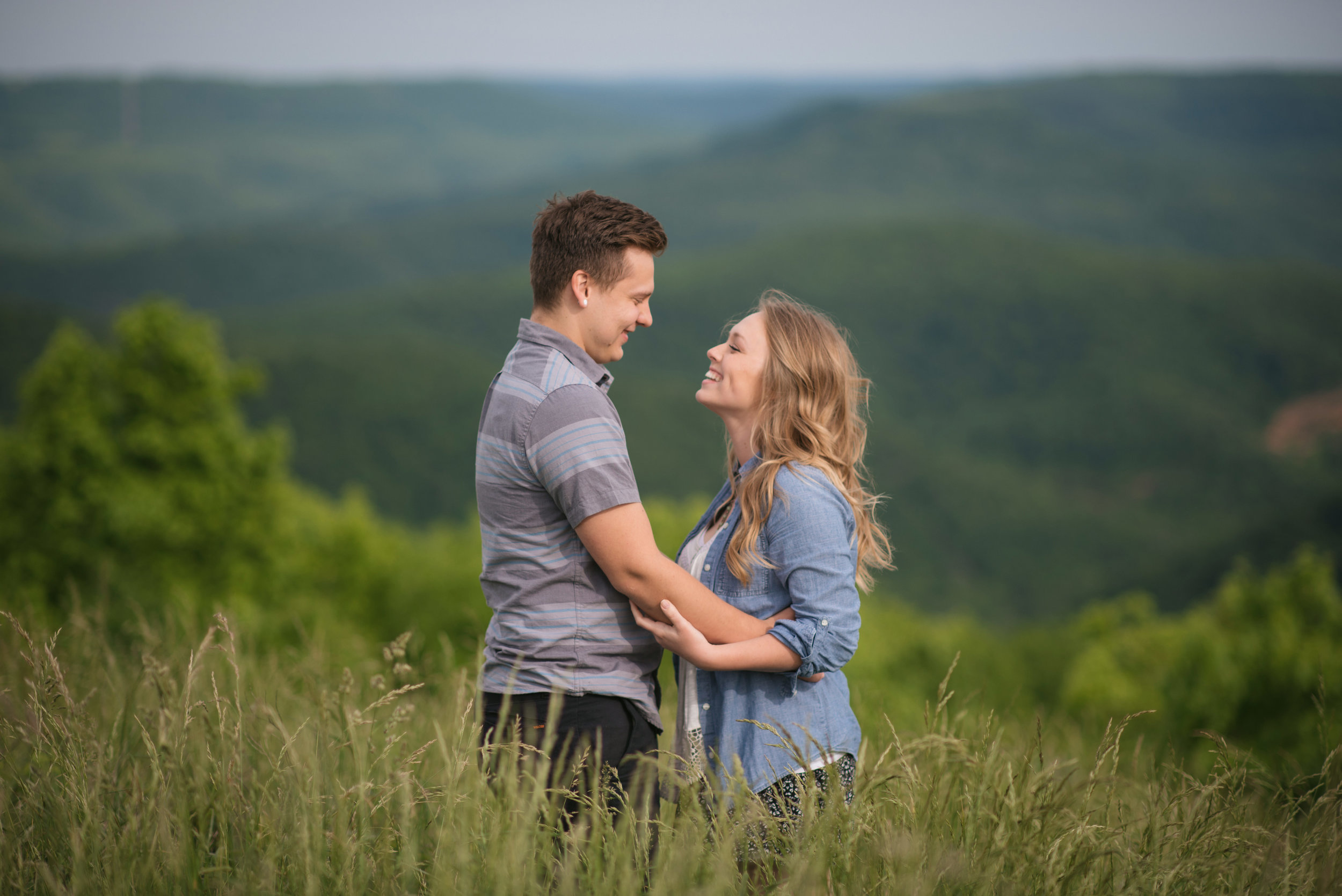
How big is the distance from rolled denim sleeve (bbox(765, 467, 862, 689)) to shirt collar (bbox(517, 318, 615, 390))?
0.57m

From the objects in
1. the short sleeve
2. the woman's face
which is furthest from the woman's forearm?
the woman's face

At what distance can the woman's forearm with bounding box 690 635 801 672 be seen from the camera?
254 centimetres

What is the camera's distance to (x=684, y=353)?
497ft

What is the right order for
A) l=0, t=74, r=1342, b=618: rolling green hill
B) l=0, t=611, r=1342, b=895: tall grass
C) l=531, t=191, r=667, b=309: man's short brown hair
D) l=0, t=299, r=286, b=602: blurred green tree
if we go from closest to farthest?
l=0, t=611, r=1342, b=895: tall grass < l=531, t=191, r=667, b=309: man's short brown hair < l=0, t=299, r=286, b=602: blurred green tree < l=0, t=74, r=1342, b=618: rolling green hill

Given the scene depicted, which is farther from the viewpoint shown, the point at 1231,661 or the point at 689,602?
the point at 1231,661

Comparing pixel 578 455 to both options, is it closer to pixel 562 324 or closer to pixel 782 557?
pixel 562 324

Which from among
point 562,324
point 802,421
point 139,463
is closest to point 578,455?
point 562,324

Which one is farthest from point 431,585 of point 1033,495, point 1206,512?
point 1206,512

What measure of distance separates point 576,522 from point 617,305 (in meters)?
0.60

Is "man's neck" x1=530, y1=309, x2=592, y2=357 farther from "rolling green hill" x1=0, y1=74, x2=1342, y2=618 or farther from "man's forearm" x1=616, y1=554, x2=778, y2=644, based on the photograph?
"rolling green hill" x1=0, y1=74, x2=1342, y2=618

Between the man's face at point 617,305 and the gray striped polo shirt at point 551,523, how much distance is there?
7 cm

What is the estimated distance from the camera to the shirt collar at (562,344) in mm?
2650

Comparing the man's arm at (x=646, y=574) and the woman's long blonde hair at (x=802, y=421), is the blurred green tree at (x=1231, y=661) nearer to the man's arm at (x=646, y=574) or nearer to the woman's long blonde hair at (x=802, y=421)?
the woman's long blonde hair at (x=802, y=421)

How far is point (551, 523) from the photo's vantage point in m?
2.61
